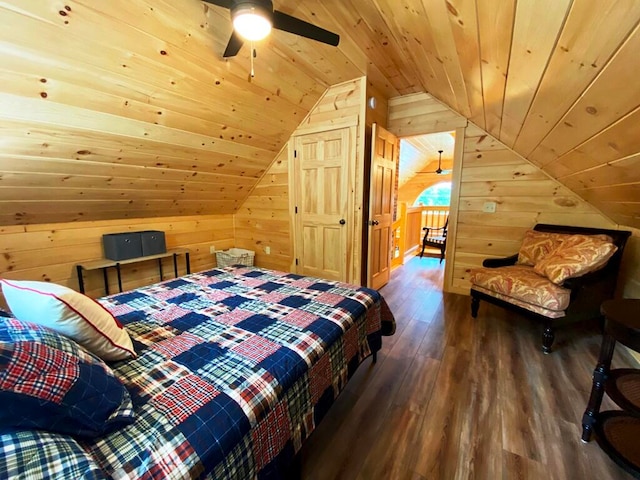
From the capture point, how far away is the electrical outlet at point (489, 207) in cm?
318

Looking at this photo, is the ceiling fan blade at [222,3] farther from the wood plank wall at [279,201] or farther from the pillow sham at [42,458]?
the wood plank wall at [279,201]

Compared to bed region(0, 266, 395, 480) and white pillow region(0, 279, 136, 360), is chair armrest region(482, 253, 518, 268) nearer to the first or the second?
bed region(0, 266, 395, 480)

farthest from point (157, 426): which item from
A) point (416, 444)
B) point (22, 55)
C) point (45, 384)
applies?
point (22, 55)

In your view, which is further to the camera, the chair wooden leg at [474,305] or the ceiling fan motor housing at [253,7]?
the chair wooden leg at [474,305]

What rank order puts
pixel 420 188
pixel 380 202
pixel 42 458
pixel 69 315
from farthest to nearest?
pixel 420 188 → pixel 380 202 → pixel 69 315 → pixel 42 458

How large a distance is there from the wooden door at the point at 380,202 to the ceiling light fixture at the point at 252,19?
1.83m

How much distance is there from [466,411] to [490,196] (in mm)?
2401

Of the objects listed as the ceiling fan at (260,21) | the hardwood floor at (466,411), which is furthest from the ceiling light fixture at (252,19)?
the hardwood floor at (466,411)

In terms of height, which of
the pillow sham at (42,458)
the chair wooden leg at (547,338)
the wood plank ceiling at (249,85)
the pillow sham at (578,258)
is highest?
the wood plank ceiling at (249,85)

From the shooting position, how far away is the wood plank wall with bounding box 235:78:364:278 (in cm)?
311

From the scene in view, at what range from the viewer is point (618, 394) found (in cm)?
133

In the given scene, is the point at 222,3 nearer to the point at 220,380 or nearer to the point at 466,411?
the point at 220,380

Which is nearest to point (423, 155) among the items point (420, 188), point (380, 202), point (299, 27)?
point (420, 188)

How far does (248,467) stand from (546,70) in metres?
1.81
